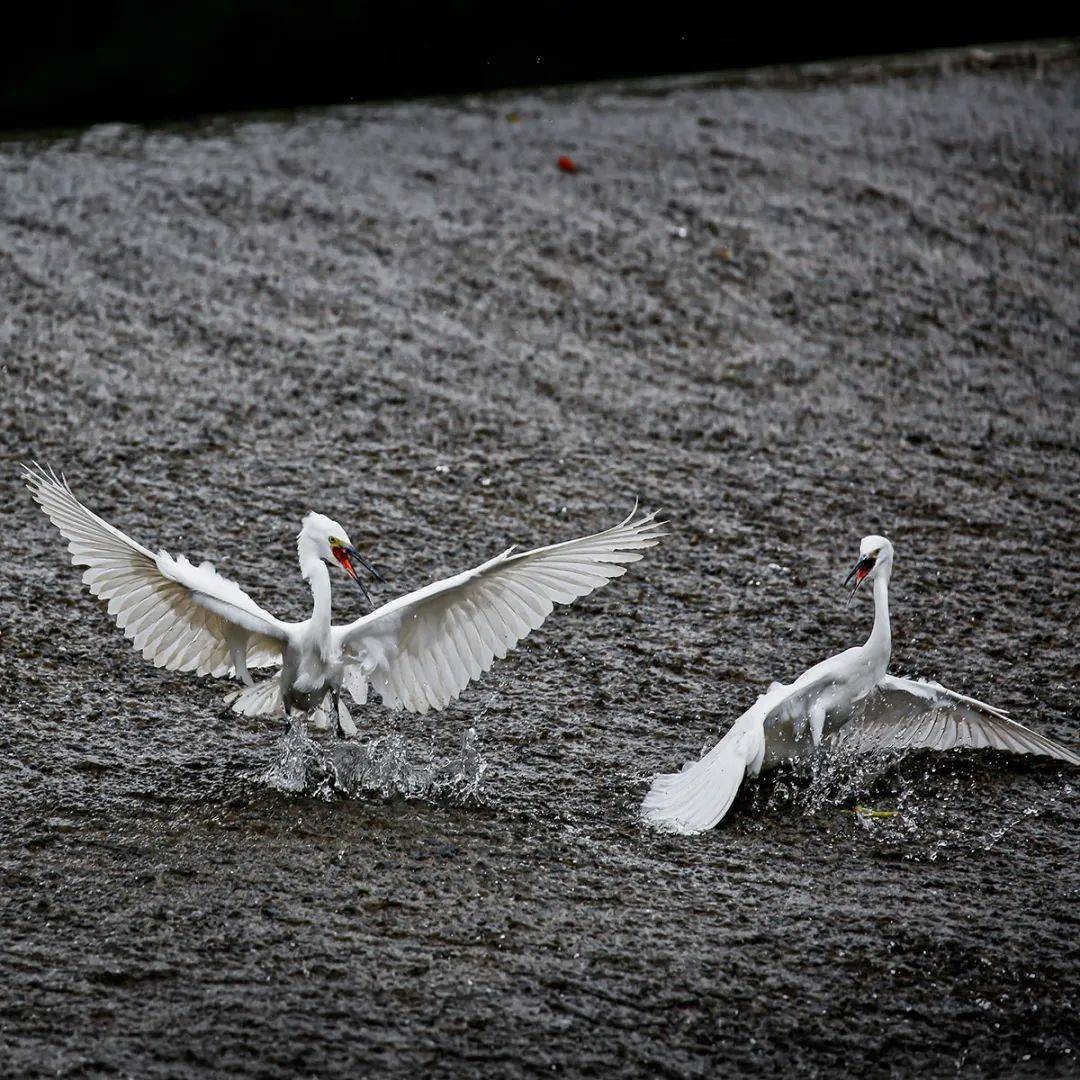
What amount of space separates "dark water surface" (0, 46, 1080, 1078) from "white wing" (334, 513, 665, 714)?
223 mm

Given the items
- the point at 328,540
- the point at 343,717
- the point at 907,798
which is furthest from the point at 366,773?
the point at 907,798

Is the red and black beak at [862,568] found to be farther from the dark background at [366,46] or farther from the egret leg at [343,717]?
the dark background at [366,46]

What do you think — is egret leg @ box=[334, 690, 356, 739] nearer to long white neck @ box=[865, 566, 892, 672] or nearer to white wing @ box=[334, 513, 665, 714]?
white wing @ box=[334, 513, 665, 714]

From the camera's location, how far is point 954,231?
7.22 m

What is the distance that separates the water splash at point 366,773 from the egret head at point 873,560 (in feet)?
3.39

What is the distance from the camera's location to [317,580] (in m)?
3.54

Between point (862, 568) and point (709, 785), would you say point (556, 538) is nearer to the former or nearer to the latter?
point (862, 568)

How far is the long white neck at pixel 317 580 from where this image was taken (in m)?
3.52

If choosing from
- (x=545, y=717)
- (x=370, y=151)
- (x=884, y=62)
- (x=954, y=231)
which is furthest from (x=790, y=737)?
(x=884, y=62)

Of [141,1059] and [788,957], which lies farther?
[788,957]

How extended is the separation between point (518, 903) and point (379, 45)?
760 centimetres

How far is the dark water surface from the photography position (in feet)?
9.78

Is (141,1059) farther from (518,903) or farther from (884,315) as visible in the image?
(884,315)

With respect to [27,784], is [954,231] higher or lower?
higher
